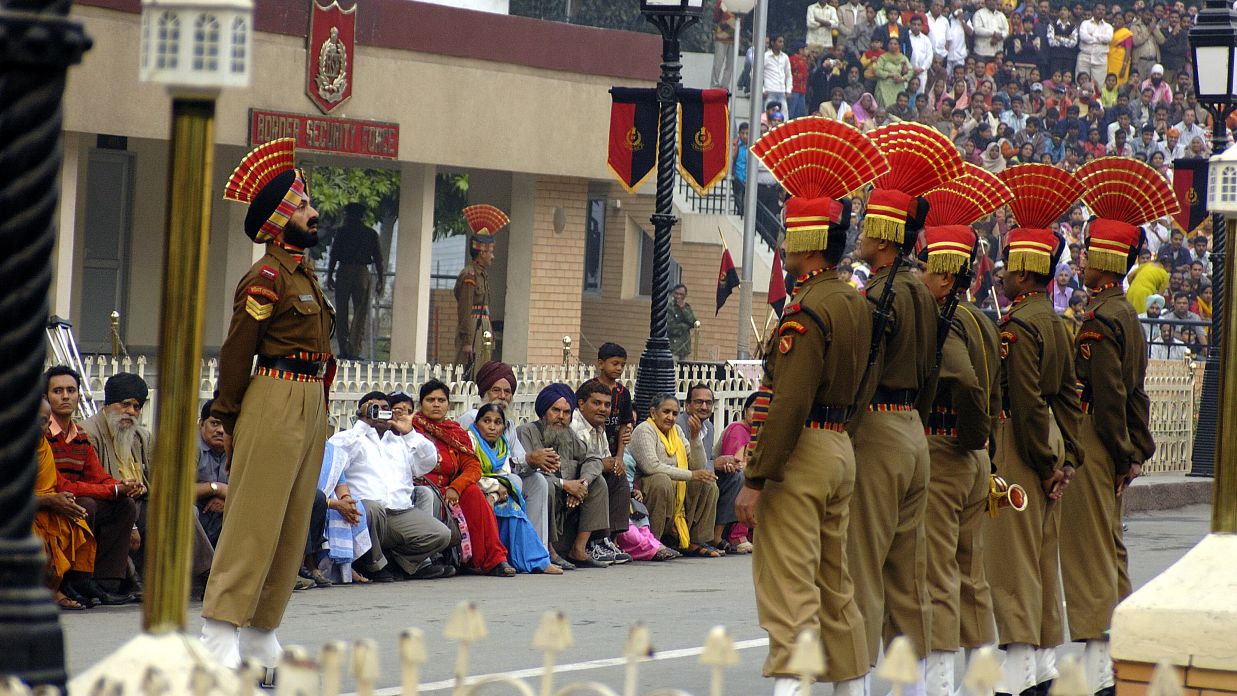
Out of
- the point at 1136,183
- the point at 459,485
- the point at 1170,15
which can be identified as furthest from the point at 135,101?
the point at 1170,15

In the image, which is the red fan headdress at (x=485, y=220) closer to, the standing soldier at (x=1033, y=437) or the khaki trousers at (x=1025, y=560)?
the standing soldier at (x=1033, y=437)

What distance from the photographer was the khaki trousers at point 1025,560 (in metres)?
8.80

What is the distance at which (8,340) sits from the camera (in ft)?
14.4

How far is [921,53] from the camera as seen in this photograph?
104 feet

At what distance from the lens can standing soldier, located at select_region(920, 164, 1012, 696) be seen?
27.5 ft

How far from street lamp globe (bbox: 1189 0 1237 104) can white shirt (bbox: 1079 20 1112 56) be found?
16930mm

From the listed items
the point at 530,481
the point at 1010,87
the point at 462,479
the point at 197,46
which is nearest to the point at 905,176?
the point at 197,46

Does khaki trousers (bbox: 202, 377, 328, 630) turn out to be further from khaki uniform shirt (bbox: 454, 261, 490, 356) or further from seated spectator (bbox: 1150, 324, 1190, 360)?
seated spectator (bbox: 1150, 324, 1190, 360)

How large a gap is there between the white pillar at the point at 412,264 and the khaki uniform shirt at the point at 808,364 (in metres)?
16.1

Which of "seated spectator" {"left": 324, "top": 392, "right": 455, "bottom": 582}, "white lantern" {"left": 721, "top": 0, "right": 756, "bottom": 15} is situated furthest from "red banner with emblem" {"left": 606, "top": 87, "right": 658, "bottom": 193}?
"white lantern" {"left": 721, "top": 0, "right": 756, "bottom": 15}

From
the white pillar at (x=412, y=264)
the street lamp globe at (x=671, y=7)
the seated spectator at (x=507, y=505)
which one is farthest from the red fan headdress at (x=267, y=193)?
the white pillar at (x=412, y=264)

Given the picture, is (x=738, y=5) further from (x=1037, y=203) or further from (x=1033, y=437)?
(x=1033, y=437)

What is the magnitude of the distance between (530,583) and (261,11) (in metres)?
10.00

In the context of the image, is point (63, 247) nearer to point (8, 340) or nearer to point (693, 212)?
point (693, 212)
